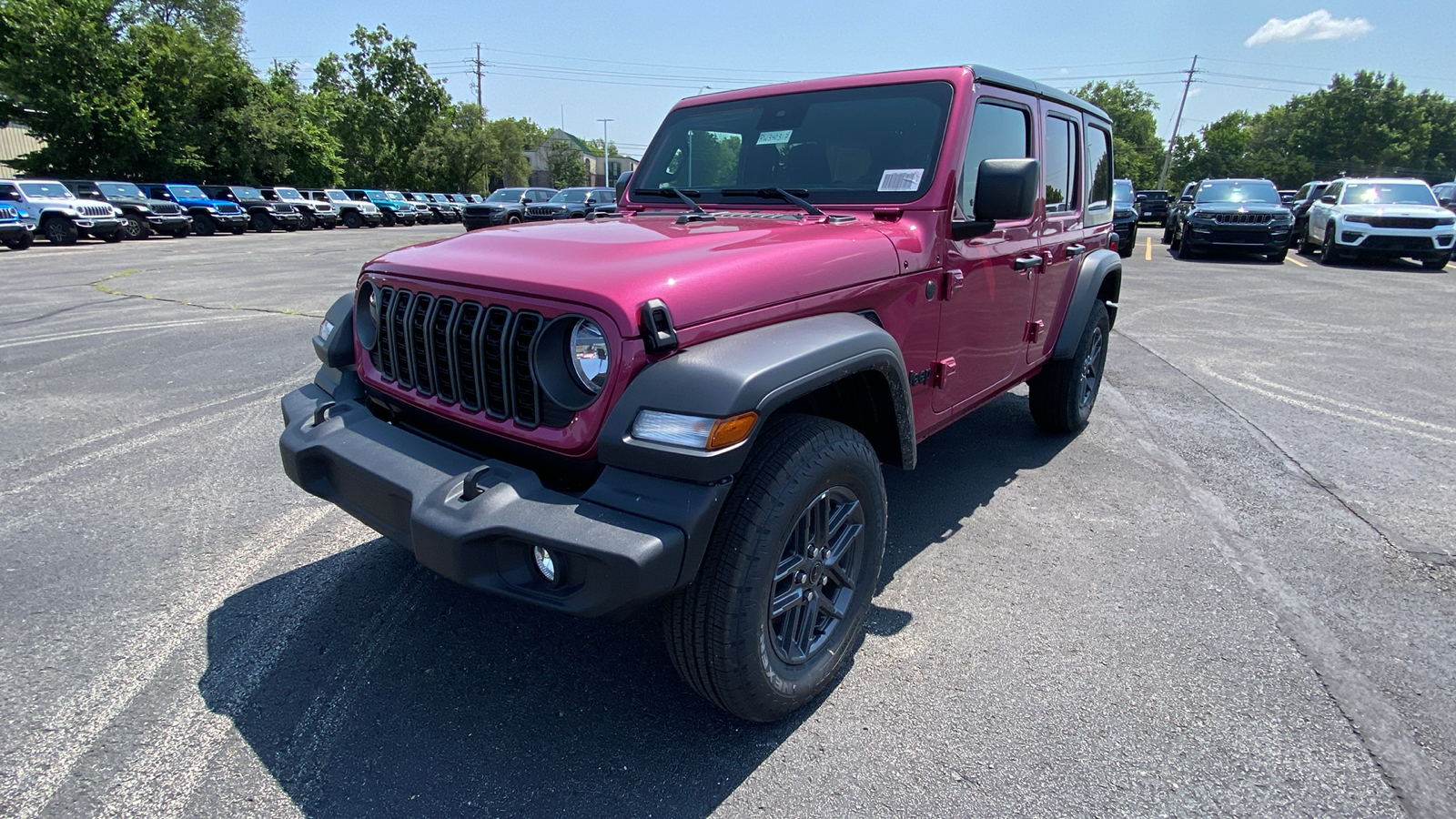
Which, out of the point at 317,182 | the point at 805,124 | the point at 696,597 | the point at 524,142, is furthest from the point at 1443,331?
the point at 524,142

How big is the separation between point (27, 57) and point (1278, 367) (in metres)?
38.5

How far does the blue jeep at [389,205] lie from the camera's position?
38.3m

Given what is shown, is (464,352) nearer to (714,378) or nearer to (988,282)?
(714,378)

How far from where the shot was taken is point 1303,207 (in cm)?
2039

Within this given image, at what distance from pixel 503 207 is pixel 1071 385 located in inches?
969

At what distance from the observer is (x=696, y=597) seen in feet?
6.53

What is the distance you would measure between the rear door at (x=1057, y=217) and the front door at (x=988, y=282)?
0.46ft

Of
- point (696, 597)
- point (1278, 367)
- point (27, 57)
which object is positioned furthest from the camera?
point (27, 57)

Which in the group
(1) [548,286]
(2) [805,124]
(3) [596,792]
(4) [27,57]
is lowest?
(3) [596,792]

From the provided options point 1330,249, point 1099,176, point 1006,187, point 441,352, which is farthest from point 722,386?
point 1330,249

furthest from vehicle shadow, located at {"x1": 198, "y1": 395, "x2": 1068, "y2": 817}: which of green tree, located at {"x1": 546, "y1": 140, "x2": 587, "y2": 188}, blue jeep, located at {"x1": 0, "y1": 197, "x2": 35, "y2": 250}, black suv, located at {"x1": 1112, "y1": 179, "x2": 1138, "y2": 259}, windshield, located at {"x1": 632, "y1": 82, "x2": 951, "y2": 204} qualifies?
green tree, located at {"x1": 546, "y1": 140, "x2": 587, "y2": 188}

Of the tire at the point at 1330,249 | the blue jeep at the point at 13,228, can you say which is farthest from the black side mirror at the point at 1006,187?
the blue jeep at the point at 13,228

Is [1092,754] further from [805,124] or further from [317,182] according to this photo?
[317,182]

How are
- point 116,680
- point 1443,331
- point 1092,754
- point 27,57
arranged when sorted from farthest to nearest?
point 27,57 → point 1443,331 → point 116,680 → point 1092,754
